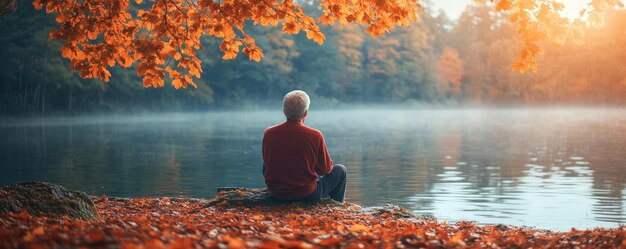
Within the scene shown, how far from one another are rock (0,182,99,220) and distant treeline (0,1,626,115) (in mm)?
42885

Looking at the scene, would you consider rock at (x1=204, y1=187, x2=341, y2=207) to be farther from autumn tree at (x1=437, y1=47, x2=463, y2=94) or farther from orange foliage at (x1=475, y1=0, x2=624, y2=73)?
autumn tree at (x1=437, y1=47, x2=463, y2=94)

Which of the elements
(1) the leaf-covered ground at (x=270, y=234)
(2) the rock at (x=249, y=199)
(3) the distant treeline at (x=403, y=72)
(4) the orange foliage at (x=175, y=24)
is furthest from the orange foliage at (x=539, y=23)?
(3) the distant treeline at (x=403, y=72)

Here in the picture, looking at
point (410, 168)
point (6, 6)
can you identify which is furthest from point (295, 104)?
point (410, 168)

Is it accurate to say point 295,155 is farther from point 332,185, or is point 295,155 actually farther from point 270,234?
point 270,234

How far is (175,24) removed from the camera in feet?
29.3

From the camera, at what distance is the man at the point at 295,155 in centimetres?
795

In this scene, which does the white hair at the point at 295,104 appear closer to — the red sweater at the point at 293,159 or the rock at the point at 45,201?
the red sweater at the point at 293,159

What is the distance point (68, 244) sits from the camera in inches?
173

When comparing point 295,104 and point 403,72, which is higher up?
point 403,72

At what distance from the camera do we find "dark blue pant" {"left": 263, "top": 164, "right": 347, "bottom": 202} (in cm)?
845

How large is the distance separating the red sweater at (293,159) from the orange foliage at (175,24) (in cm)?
106

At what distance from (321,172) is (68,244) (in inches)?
165

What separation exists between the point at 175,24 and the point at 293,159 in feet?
7.64

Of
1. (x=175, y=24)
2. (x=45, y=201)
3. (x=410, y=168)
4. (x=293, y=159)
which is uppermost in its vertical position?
(x=175, y=24)
